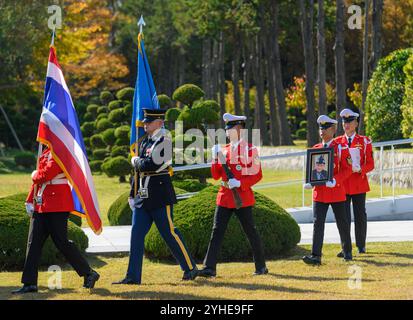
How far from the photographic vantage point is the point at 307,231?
1466 cm

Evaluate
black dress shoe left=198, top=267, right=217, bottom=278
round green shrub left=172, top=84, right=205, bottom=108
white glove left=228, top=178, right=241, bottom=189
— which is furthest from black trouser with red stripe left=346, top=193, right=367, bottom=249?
round green shrub left=172, top=84, right=205, bottom=108

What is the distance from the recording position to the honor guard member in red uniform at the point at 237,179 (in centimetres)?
1027

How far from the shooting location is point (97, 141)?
126 ft

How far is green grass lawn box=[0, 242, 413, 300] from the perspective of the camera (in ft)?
29.3

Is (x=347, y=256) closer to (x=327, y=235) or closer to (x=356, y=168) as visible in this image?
(x=356, y=168)

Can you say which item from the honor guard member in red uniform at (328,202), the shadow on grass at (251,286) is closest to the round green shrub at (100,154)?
the honor guard member in red uniform at (328,202)

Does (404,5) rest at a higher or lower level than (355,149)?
higher

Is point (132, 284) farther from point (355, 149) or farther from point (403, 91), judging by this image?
point (403, 91)

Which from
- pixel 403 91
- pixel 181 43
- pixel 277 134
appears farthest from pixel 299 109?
pixel 403 91

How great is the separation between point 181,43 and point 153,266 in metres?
50.2

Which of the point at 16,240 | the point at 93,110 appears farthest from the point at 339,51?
the point at 16,240

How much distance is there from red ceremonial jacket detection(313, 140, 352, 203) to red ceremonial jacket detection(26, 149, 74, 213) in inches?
123

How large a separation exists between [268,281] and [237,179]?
118cm

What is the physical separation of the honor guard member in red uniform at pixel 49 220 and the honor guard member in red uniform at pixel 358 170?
371cm
